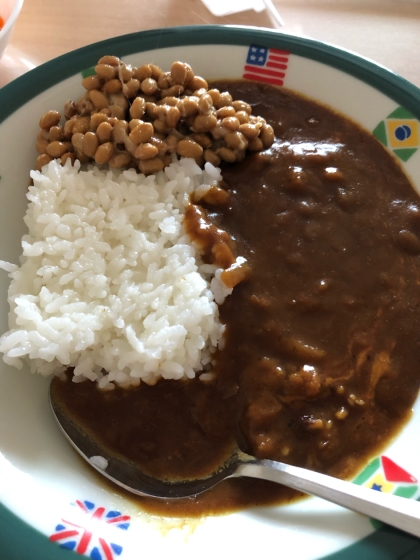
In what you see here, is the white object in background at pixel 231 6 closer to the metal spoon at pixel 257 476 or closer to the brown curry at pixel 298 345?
the brown curry at pixel 298 345

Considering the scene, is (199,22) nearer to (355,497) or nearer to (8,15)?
(8,15)

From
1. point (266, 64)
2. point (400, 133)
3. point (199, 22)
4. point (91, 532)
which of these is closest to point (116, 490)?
point (91, 532)

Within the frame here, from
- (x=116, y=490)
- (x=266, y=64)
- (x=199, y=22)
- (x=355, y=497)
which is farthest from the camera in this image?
(x=199, y=22)

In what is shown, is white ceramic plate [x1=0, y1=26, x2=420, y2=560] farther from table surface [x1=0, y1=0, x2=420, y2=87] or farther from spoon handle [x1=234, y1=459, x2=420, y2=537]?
table surface [x1=0, y1=0, x2=420, y2=87]

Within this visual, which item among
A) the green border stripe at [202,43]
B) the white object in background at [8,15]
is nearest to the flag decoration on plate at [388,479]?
the green border stripe at [202,43]

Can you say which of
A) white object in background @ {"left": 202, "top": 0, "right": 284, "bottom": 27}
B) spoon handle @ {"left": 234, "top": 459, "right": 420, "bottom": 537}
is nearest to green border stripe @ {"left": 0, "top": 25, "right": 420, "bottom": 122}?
white object in background @ {"left": 202, "top": 0, "right": 284, "bottom": 27}

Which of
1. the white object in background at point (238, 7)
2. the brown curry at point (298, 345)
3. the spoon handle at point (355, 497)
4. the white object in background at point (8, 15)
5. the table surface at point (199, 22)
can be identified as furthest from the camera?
the white object in background at point (238, 7)
